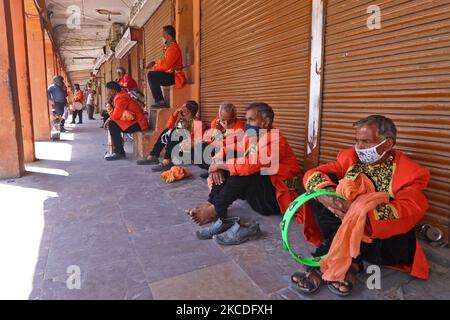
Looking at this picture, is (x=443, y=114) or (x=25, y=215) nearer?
(x=443, y=114)

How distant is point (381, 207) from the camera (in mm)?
1898

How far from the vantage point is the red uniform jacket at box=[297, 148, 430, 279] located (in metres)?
1.89

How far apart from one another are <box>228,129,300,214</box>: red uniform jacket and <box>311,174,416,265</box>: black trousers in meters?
0.79

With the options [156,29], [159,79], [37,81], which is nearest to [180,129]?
[159,79]

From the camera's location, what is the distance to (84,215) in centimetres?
334

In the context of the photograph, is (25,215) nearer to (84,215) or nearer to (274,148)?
(84,215)

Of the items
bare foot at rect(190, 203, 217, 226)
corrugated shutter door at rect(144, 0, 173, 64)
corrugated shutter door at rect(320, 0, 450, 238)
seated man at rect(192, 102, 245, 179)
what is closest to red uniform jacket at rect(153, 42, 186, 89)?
corrugated shutter door at rect(144, 0, 173, 64)

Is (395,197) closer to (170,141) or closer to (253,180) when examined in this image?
(253,180)

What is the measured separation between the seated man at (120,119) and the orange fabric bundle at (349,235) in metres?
5.16

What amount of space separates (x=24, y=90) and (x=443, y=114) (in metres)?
6.46

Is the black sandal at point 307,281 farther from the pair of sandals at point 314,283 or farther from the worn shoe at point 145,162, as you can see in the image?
the worn shoe at point 145,162

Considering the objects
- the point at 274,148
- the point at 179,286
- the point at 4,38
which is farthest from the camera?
the point at 4,38

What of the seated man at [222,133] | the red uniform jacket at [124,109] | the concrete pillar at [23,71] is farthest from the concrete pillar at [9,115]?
the seated man at [222,133]
